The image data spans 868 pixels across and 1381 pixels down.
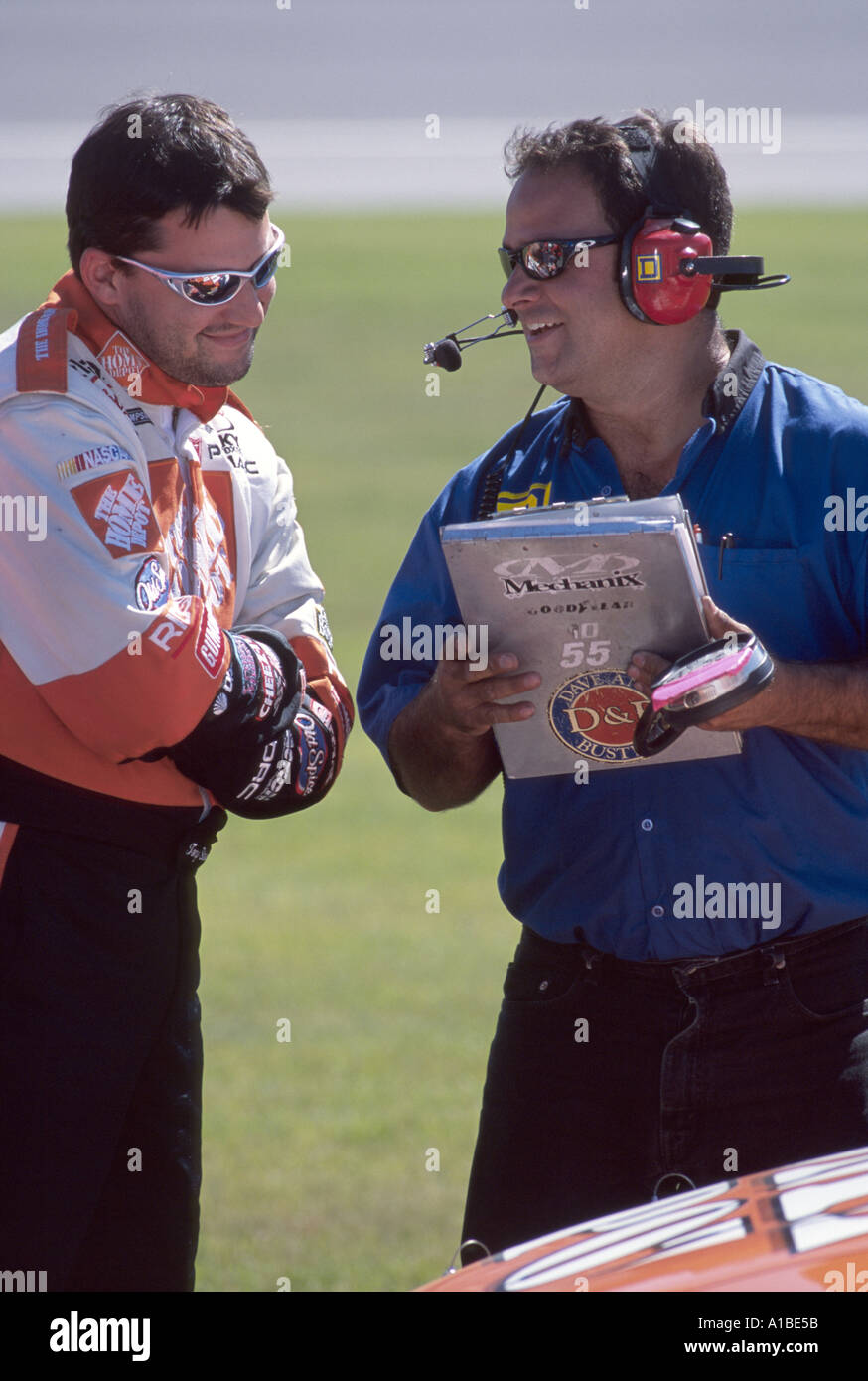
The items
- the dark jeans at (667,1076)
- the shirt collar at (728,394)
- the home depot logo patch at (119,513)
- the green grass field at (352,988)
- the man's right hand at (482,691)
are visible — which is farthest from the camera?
the green grass field at (352,988)

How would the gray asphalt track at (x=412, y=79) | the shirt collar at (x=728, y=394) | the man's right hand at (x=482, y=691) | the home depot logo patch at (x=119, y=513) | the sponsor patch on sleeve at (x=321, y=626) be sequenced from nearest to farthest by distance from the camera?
1. the home depot logo patch at (x=119, y=513)
2. the man's right hand at (x=482, y=691)
3. the shirt collar at (x=728, y=394)
4. the sponsor patch on sleeve at (x=321, y=626)
5. the gray asphalt track at (x=412, y=79)

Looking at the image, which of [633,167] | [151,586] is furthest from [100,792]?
[633,167]

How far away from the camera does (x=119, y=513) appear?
6.91ft

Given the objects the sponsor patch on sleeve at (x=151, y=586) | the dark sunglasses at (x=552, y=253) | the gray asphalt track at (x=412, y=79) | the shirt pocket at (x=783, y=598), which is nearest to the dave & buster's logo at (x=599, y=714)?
the shirt pocket at (x=783, y=598)

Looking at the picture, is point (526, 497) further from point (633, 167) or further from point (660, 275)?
point (633, 167)

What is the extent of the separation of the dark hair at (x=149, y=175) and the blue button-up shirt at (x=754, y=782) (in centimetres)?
79

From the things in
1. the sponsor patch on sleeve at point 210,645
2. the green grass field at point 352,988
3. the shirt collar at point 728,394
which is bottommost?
the green grass field at point 352,988

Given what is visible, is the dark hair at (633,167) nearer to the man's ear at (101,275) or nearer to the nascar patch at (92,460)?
the man's ear at (101,275)

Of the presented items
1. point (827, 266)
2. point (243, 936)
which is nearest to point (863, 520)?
point (243, 936)

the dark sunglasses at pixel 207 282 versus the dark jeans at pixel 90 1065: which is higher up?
the dark sunglasses at pixel 207 282

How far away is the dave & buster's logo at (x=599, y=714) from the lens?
2248mm

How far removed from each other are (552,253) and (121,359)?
692 mm
